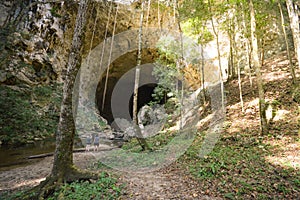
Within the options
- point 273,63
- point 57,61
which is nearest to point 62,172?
point 57,61

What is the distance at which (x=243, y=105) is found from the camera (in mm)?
9852

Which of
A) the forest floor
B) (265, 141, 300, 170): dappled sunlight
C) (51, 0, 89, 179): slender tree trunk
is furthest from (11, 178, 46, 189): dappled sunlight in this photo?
(265, 141, 300, 170): dappled sunlight

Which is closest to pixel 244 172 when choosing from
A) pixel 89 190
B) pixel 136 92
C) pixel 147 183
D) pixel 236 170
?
pixel 236 170

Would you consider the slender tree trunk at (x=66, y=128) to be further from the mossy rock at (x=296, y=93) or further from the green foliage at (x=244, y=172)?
the mossy rock at (x=296, y=93)

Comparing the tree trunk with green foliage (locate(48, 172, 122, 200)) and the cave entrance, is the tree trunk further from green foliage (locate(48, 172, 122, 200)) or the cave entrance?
the cave entrance

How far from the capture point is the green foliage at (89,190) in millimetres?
3494

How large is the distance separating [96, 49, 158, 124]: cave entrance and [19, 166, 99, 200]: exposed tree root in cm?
1694

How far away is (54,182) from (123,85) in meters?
24.6

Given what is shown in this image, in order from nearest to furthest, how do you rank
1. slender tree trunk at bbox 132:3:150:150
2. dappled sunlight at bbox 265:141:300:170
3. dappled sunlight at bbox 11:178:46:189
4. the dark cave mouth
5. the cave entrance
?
dappled sunlight at bbox 265:141:300:170
dappled sunlight at bbox 11:178:46:189
slender tree trunk at bbox 132:3:150:150
the cave entrance
the dark cave mouth

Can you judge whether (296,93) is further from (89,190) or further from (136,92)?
(89,190)

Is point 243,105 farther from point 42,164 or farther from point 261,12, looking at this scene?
point 42,164

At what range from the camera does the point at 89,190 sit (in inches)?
147

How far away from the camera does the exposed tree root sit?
351 cm

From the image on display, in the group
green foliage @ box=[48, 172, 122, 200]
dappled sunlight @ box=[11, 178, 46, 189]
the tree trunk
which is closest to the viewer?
green foliage @ box=[48, 172, 122, 200]
